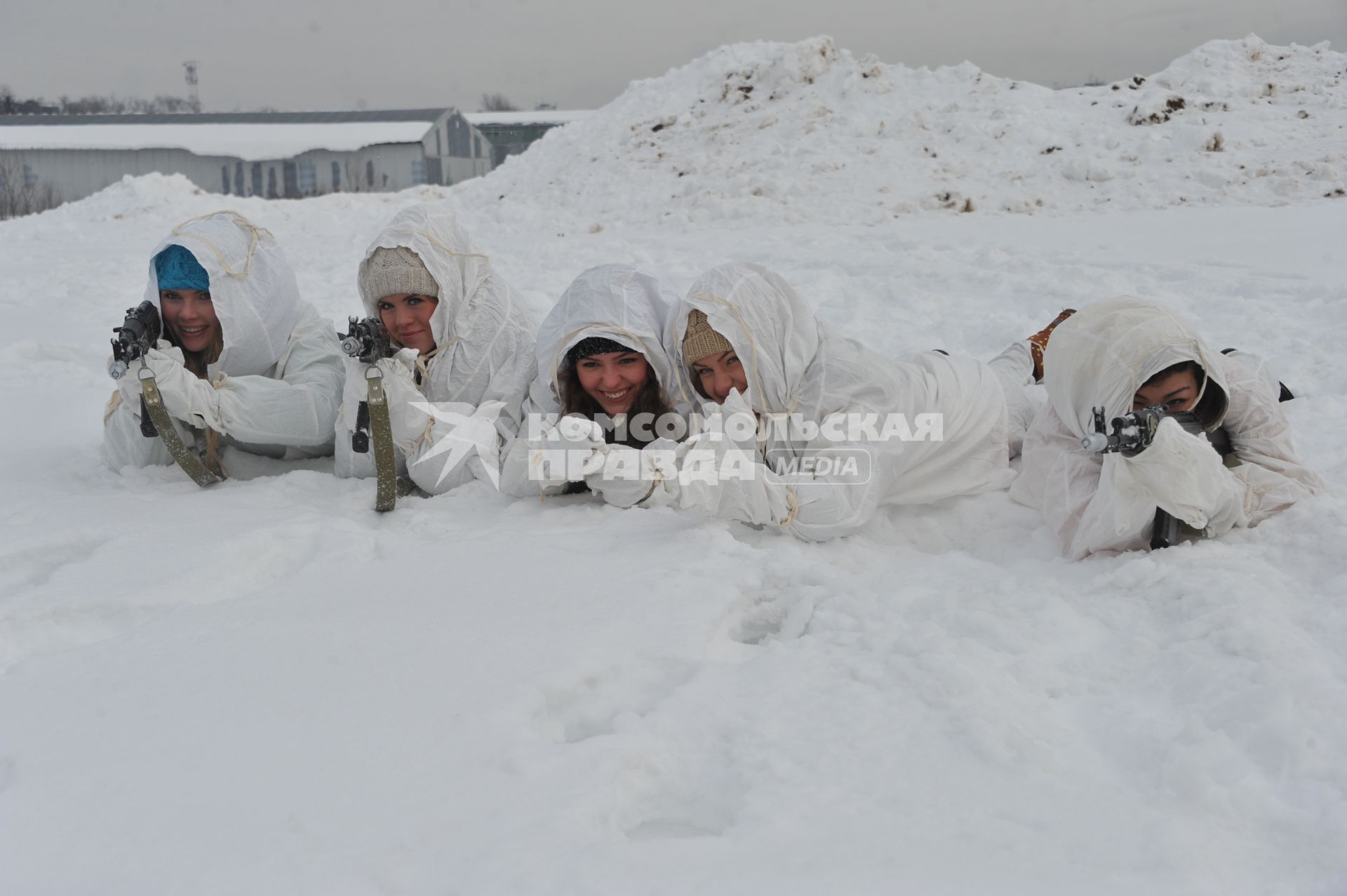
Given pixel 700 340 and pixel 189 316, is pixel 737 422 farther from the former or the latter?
pixel 189 316

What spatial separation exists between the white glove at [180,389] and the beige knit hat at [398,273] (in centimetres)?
65

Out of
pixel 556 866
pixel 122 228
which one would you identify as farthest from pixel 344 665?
pixel 122 228

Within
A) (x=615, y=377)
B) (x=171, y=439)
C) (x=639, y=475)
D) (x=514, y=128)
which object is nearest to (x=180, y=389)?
(x=171, y=439)

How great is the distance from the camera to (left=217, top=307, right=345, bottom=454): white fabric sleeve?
3117 millimetres

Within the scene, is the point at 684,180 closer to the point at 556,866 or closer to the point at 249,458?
the point at 249,458

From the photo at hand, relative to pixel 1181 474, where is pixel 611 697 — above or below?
below

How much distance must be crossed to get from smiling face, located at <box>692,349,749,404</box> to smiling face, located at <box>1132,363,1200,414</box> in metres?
1.09

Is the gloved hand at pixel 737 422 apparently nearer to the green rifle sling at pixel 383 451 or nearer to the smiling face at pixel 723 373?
the smiling face at pixel 723 373

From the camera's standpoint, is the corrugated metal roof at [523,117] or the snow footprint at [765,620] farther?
the corrugated metal roof at [523,117]

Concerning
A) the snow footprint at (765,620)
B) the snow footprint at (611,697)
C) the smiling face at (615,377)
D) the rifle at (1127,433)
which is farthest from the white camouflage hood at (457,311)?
the rifle at (1127,433)

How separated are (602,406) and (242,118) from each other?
3293cm

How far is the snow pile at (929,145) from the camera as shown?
9000 mm

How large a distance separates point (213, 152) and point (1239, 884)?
92.5ft

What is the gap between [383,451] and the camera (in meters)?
3.03
